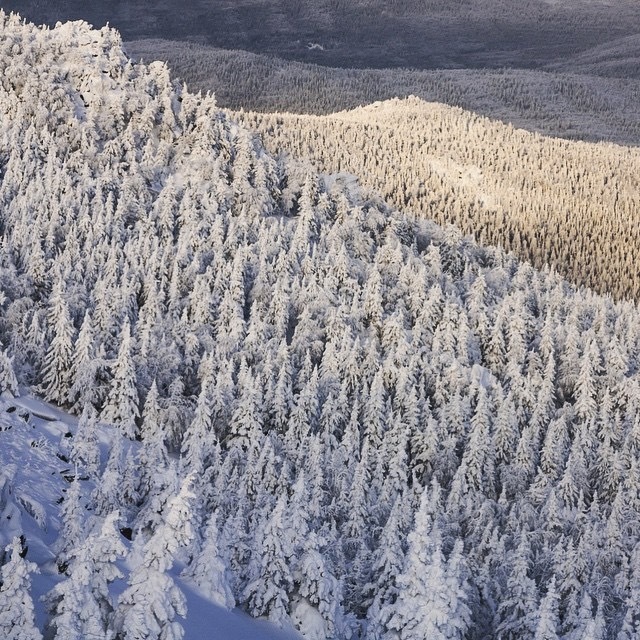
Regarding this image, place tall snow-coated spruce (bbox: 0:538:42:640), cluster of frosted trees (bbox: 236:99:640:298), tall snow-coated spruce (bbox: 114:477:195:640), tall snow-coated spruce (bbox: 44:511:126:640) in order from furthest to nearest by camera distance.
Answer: cluster of frosted trees (bbox: 236:99:640:298) → tall snow-coated spruce (bbox: 114:477:195:640) → tall snow-coated spruce (bbox: 44:511:126:640) → tall snow-coated spruce (bbox: 0:538:42:640)

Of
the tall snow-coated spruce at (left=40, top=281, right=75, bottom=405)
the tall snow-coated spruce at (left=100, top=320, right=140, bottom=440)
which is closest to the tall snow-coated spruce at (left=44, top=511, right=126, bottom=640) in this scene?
the tall snow-coated spruce at (left=100, top=320, right=140, bottom=440)

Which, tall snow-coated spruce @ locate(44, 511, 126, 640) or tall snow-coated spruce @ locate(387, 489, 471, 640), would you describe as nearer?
tall snow-coated spruce @ locate(44, 511, 126, 640)

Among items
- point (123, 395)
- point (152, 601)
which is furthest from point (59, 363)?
point (152, 601)

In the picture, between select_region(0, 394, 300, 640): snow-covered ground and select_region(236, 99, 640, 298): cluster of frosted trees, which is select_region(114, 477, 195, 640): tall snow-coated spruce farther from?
select_region(236, 99, 640, 298): cluster of frosted trees

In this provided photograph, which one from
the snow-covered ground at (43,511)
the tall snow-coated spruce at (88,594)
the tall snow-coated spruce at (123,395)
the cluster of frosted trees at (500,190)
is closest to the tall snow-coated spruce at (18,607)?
the tall snow-coated spruce at (88,594)

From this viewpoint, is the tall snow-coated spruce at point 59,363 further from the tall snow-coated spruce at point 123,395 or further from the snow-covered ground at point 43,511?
the snow-covered ground at point 43,511

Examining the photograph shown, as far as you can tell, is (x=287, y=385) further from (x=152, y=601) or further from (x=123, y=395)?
(x=152, y=601)

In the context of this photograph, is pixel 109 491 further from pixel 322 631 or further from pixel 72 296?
pixel 72 296

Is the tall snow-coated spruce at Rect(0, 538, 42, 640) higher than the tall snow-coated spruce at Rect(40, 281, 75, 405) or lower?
higher
